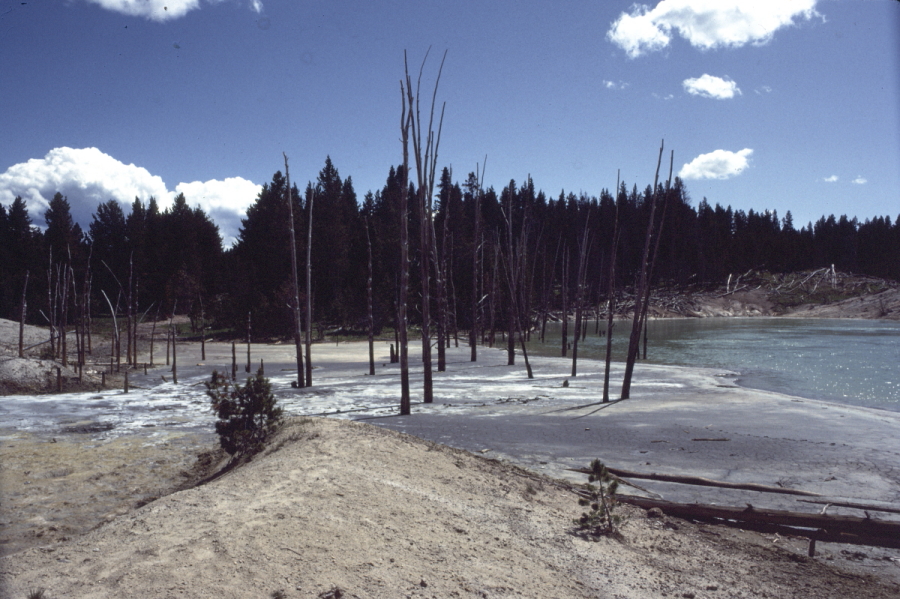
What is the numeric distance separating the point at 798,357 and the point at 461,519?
34.7 meters

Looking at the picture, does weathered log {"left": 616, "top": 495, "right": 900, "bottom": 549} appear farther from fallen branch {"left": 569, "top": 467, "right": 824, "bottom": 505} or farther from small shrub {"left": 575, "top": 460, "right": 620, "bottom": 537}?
fallen branch {"left": 569, "top": 467, "right": 824, "bottom": 505}

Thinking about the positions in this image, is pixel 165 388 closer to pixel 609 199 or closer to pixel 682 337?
pixel 682 337

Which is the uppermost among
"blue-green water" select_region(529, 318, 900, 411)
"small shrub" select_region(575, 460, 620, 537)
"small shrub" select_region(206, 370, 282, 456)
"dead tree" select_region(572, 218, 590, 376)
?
"dead tree" select_region(572, 218, 590, 376)

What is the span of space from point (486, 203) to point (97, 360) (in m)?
71.4

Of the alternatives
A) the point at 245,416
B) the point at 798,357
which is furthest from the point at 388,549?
the point at 798,357

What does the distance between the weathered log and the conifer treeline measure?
22.9 metres

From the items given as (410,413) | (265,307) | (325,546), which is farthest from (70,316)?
(325,546)

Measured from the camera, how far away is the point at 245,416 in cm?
939

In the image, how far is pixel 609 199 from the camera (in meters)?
110

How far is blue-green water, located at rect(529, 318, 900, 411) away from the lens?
22.8 meters

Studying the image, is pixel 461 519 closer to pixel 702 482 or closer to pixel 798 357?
pixel 702 482

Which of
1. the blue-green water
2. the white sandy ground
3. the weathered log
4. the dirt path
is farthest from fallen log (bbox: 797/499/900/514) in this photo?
the blue-green water

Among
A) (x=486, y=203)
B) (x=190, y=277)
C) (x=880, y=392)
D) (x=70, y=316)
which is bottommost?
(x=880, y=392)

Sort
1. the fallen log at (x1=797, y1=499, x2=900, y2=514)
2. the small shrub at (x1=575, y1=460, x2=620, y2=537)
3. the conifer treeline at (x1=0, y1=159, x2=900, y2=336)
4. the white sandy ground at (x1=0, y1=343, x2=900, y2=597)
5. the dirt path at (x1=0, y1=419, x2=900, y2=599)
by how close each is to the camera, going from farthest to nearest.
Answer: the conifer treeline at (x1=0, y1=159, x2=900, y2=336)
the fallen log at (x1=797, y1=499, x2=900, y2=514)
the small shrub at (x1=575, y1=460, x2=620, y2=537)
the white sandy ground at (x1=0, y1=343, x2=900, y2=597)
the dirt path at (x1=0, y1=419, x2=900, y2=599)
